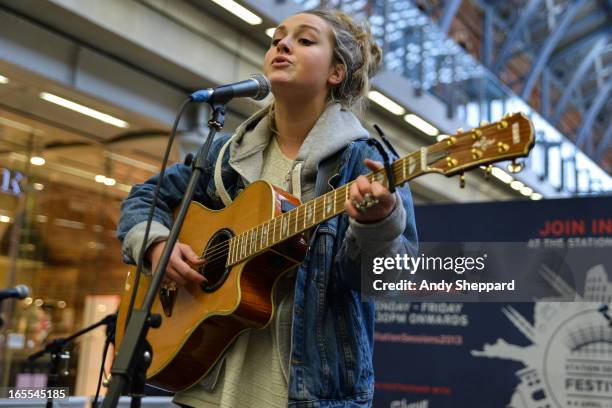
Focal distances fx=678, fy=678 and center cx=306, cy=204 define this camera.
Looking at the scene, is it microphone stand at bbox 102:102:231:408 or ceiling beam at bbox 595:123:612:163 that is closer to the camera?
microphone stand at bbox 102:102:231:408

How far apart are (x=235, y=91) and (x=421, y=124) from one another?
26.2ft

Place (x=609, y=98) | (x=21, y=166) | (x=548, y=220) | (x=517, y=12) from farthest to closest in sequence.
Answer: (x=609, y=98) → (x=517, y=12) → (x=21, y=166) → (x=548, y=220)

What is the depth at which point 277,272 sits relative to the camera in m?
1.94

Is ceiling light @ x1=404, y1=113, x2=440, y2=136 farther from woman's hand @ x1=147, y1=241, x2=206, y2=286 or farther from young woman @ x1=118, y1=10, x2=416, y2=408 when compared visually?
woman's hand @ x1=147, y1=241, x2=206, y2=286

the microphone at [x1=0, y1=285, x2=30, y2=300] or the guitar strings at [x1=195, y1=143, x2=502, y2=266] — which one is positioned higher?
the guitar strings at [x1=195, y1=143, x2=502, y2=266]

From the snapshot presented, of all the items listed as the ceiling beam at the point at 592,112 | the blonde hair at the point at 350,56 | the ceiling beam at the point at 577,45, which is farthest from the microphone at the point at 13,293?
the ceiling beam at the point at 592,112

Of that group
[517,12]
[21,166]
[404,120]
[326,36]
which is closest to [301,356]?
[326,36]

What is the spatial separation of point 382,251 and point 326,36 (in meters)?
0.87

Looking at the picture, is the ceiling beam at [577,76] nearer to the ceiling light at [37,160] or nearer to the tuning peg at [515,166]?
the ceiling light at [37,160]

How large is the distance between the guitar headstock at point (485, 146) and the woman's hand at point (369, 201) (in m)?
0.12

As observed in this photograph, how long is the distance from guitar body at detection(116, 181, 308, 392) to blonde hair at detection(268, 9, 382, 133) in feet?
1.38

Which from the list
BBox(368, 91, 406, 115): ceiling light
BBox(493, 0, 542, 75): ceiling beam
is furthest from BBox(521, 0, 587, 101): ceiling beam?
BBox(368, 91, 406, 115): ceiling light

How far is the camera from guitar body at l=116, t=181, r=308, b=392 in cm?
189

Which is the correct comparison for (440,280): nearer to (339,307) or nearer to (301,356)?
(339,307)
